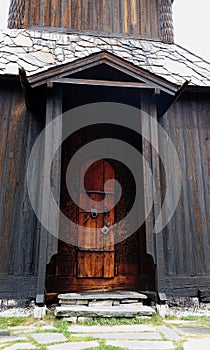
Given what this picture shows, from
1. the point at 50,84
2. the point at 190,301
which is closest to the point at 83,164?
the point at 50,84

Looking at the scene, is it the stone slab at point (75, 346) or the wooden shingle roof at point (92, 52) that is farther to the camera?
the wooden shingle roof at point (92, 52)

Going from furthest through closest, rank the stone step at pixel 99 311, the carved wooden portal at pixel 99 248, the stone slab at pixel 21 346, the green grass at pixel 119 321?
the carved wooden portal at pixel 99 248 < the stone step at pixel 99 311 < the green grass at pixel 119 321 < the stone slab at pixel 21 346

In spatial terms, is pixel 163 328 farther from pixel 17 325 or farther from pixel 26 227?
pixel 26 227

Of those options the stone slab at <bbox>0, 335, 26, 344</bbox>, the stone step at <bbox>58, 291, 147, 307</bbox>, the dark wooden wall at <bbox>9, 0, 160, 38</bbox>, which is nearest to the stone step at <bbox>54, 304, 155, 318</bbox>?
the stone step at <bbox>58, 291, 147, 307</bbox>

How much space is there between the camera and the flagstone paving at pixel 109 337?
8.29 ft

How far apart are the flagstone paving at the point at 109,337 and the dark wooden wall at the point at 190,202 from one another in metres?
1.16

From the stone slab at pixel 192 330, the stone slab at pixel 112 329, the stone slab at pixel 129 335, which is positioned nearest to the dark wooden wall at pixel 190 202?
the stone slab at pixel 192 330

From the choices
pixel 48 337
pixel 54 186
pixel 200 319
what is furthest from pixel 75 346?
pixel 54 186

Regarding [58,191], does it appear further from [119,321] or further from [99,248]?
[119,321]

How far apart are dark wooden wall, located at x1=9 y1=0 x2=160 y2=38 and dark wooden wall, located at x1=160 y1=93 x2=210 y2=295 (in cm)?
242

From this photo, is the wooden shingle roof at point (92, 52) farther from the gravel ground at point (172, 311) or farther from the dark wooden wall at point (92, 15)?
the gravel ground at point (172, 311)

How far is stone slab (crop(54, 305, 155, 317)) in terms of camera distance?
3.48m

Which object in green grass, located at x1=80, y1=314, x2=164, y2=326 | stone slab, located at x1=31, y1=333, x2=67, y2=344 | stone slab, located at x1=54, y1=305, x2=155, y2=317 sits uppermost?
stone slab, located at x1=54, y1=305, x2=155, y2=317

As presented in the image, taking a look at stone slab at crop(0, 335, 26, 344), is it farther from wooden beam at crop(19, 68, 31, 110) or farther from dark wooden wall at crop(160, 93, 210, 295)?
wooden beam at crop(19, 68, 31, 110)
